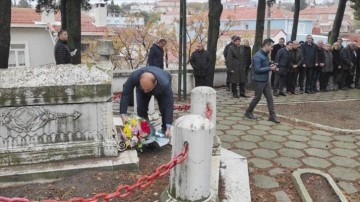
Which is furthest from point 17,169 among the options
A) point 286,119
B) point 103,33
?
point 103,33

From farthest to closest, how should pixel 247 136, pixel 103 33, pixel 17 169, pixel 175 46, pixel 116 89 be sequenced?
pixel 175 46, pixel 103 33, pixel 116 89, pixel 247 136, pixel 17 169

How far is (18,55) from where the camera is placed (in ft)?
74.8

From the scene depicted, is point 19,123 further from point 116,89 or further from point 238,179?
point 116,89

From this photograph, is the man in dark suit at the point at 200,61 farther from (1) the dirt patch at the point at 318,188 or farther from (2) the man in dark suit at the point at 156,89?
(1) the dirt patch at the point at 318,188

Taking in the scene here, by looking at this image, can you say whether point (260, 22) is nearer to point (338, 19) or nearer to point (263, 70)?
point (338, 19)

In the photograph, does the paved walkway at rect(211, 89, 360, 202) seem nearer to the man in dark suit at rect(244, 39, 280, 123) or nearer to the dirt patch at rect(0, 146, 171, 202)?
the man in dark suit at rect(244, 39, 280, 123)

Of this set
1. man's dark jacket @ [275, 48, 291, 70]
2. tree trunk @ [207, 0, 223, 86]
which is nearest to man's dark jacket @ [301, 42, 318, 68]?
man's dark jacket @ [275, 48, 291, 70]

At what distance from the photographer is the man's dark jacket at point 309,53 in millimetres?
11391

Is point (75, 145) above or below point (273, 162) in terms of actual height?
above

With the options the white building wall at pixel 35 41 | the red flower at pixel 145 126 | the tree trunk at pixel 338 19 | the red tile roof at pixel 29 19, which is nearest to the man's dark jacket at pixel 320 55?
the tree trunk at pixel 338 19

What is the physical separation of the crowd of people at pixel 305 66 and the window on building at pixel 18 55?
1555 centimetres

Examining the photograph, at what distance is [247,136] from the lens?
22.7ft

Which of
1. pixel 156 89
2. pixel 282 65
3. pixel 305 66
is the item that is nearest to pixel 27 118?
pixel 156 89

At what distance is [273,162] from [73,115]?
3041 mm
